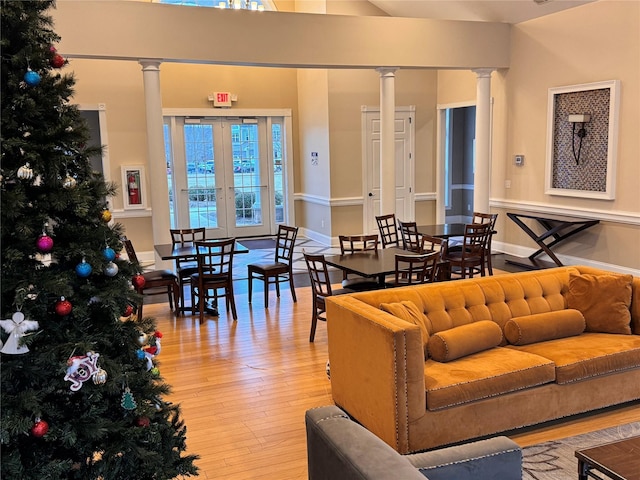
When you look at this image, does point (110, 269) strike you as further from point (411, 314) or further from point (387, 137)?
point (387, 137)

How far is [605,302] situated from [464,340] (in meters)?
1.18

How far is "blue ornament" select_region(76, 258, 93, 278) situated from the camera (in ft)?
6.43

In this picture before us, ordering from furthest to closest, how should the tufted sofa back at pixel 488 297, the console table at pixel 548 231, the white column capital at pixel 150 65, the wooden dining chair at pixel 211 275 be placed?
the console table at pixel 548 231, the white column capital at pixel 150 65, the wooden dining chair at pixel 211 275, the tufted sofa back at pixel 488 297

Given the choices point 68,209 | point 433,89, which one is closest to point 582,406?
point 68,209

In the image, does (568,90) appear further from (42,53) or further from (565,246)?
(42,53)

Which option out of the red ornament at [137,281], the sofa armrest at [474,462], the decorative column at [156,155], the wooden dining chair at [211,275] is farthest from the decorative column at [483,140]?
the red ornament at [137,281]

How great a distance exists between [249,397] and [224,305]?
8.93 ft

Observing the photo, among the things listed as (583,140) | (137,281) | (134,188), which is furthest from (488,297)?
(134,188)

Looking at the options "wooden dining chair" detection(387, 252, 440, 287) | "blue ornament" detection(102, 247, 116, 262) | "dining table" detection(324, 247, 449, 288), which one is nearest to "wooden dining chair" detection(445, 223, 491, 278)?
"dining table" detection(324, 247, 449, 288)

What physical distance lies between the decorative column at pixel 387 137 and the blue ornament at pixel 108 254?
704cm

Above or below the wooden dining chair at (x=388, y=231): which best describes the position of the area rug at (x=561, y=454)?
below

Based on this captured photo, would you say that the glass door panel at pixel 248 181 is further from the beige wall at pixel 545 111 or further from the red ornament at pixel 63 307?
the red ornament at pixel 63 307

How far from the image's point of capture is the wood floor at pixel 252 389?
11.0 ft

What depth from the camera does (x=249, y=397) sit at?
4168mm
